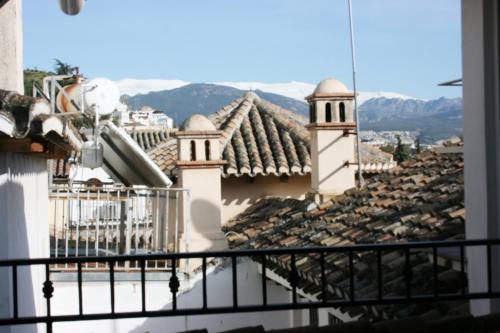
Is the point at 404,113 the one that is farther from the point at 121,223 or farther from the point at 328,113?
the point at 121,223

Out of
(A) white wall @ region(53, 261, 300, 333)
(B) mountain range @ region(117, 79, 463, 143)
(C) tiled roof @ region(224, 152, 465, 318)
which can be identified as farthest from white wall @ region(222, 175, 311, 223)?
(B) mountain range @ region(117, 79, 463, 143)

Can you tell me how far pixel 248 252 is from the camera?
126 inches

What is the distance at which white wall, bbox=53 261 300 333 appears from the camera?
375 inches

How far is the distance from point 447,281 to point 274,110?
11990 millimetres

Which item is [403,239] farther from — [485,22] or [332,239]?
[485,22]

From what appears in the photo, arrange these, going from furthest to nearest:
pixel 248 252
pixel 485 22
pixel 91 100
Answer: pixel 91 100
pixel 485 22
pixel 248 252

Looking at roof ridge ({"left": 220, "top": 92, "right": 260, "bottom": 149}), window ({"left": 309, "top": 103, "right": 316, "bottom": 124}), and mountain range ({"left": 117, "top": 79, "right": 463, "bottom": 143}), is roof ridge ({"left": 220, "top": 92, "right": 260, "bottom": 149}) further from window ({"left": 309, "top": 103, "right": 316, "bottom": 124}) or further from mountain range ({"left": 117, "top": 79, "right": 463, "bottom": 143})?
mountain range ({"left": 117, "top": 79, "right": 463, "bottom": 143})

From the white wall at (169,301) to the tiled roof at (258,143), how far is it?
4.64m

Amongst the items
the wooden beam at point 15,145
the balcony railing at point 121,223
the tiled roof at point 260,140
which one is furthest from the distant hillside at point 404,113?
the wooden beam at point 15,145

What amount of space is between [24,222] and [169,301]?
16.2 ft

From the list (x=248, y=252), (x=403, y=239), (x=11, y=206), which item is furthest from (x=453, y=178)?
Result: (x=248, y=252)

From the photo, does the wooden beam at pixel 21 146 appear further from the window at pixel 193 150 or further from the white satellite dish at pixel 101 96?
the window at pixel 193 150

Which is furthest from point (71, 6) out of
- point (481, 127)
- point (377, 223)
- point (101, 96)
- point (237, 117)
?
point (237, 117)

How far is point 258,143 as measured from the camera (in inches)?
641
